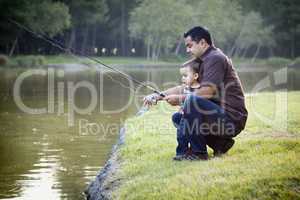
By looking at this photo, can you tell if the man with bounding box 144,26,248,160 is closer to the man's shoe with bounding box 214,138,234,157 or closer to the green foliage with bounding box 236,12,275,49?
the man's shoe with bounding box 214,138,234,157

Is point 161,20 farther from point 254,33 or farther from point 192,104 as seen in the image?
point 192,104

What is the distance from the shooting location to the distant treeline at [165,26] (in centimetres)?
8556

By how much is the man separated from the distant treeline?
6211 centimetres

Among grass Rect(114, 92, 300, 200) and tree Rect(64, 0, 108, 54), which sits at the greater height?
tree Rect(64, 0, 108, 54)

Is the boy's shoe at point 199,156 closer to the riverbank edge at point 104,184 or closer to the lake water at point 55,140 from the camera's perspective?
the riverbank edge at point 104,184

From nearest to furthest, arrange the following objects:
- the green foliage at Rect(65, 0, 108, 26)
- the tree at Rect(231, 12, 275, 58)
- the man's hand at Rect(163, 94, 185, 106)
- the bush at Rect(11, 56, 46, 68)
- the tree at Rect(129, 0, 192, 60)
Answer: the man's hand at Rect(163, 94, 185, 106) → the bush at Rect(11, 56, 46, 68) → the green foliage at Rect(65, 0, 108, 26) → the tree at Rect(129, 0, 192, 60) → the tree at Rect(231, 12, 275, 58)

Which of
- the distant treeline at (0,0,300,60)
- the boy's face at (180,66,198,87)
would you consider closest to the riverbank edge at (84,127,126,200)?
the boy's face at (180,66,198,87)

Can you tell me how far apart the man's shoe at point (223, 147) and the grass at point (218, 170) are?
0.34 feet

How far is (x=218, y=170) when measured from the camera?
7.39m

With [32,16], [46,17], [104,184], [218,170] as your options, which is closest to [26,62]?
[32,16]

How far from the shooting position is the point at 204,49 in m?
8.14

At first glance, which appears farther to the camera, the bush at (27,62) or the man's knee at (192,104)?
the bush at (27,62)

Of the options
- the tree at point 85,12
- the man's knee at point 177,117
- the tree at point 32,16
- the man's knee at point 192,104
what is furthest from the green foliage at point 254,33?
the man's knee at point 192,104

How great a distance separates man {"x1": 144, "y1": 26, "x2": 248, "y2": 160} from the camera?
311 inches
